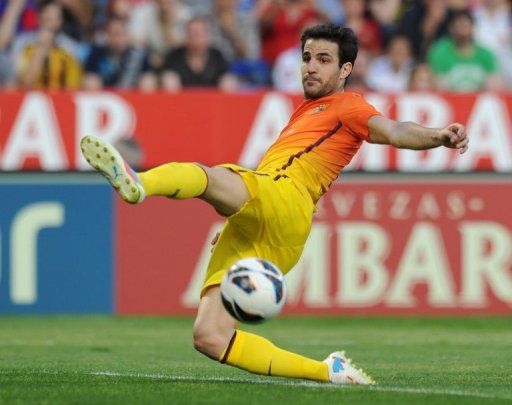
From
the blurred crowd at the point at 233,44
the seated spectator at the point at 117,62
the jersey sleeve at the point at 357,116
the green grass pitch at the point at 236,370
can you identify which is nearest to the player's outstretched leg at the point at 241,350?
the green grass pitch at the point at 236,370

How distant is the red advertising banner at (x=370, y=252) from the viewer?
43.3 feet

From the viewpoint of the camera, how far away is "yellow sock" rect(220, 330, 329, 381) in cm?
708

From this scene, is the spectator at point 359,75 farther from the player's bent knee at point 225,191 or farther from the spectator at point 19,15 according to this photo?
the player's bent knee at point 225,191

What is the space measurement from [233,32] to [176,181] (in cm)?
905

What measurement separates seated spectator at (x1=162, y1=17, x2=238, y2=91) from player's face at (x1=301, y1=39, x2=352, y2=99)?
6.87 meters

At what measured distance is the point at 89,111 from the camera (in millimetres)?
13188

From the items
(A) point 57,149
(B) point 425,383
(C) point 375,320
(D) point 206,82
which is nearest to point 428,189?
(C) point 375,320

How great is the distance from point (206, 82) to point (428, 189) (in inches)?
113

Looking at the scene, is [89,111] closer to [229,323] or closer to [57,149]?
[57,149]

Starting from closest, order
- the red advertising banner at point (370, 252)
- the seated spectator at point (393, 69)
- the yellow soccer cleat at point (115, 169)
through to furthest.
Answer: the yellow soccer cleat at point (115, 169)
the red advertising banner at point (370, 252)
the seated spectator at point (393, 69)

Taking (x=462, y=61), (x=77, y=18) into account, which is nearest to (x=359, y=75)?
(x=462, y=61)

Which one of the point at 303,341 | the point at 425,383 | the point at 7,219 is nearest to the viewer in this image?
the point at 425,383

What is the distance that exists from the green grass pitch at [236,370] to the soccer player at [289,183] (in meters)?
0.21

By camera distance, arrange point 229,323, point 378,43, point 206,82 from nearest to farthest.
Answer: point 229,323 < point 206,82 < point 378,43
